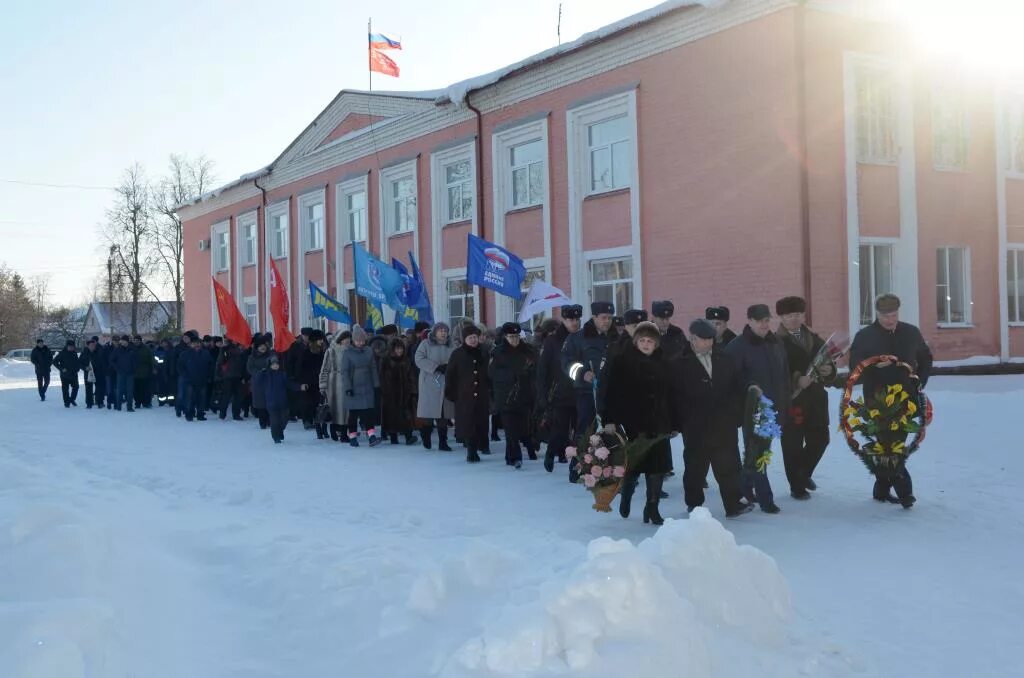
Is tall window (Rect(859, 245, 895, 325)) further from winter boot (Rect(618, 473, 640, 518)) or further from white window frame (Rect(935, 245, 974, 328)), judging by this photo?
winter boot (Rect(618, 473, 640, 518))

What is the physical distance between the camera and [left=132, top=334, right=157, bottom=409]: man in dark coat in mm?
21828

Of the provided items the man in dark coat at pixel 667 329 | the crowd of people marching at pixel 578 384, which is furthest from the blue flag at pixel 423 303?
the man in dark coat at pixel 667 329

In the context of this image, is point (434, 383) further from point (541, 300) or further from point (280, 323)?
point (280, 323)

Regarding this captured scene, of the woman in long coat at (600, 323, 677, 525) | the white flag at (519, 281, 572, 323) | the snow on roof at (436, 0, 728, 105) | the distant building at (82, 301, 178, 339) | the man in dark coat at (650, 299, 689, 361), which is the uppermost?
the snow on roof at (436, 0, 728, 105)

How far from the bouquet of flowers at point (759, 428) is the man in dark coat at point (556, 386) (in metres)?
2.87

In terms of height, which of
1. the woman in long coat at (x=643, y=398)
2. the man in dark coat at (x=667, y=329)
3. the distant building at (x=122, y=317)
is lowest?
the woman in long coat at (x=643, y=398)

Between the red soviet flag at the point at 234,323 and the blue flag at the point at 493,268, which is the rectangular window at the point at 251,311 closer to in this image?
the red soviet flag at the point at 234,323

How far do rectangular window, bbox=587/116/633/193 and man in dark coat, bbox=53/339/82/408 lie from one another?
43.1 feet

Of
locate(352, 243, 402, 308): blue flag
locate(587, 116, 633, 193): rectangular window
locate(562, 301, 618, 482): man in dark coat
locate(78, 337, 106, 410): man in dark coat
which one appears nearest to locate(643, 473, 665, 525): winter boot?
locate(562, 301, 618, 482): man in dark coat

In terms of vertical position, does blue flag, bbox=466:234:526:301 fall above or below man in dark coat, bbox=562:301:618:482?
above

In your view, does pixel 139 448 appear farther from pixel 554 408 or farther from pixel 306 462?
pixel 554 408

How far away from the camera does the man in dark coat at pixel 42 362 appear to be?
81.9ft

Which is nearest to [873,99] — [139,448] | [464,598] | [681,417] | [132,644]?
[681,417]

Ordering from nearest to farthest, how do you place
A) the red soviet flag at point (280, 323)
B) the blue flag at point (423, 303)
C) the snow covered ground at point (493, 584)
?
1. the snow covered ground at point (493, 584)
2. the red soviet flag at point (280, 323)
3. the blue flag at point (423, 303)
